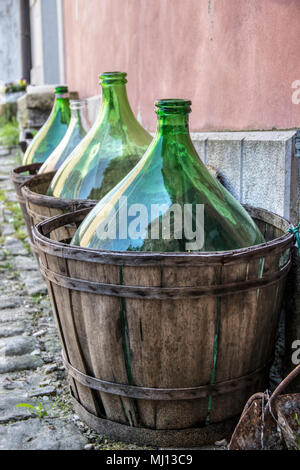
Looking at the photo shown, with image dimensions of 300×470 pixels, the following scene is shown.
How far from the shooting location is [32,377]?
2.39 meters

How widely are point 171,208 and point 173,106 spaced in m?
0.31

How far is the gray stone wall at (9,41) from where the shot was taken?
1702 centimetres

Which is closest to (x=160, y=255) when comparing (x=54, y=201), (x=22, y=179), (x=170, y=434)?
(x=170, y=434)

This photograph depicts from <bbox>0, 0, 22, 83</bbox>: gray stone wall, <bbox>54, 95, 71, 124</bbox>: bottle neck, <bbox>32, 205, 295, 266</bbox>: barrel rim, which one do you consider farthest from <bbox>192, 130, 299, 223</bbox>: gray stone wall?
<bbox>0, 0, 22, 83</bbox>: gray stone wall

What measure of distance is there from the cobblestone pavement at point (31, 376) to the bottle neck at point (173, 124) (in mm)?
990

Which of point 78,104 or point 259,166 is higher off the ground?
point 78,104

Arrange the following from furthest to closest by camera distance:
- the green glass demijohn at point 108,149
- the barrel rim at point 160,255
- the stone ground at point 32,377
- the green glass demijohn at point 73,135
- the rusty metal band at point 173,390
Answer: the green glass demijohn at point 73,135 → the green glass demijohn at point 108,149 → the stone ground at point 32,377 → the rusty metal band at point 173,390 → the barrel rim at point 160,255

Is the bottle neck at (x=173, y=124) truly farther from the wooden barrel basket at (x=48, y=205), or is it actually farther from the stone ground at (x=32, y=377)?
the stone ground at (x=32, y=377)

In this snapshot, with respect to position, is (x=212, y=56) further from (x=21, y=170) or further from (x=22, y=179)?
(x=21, y=170)

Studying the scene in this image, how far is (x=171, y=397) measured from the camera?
67.2 inches

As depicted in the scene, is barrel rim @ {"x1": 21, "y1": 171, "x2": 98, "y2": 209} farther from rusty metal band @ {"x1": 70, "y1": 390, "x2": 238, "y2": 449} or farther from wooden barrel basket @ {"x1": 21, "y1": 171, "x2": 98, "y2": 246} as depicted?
rusty metal band @ {"x1": 70, "y1": 390, "x2": 238, "y2": 449}

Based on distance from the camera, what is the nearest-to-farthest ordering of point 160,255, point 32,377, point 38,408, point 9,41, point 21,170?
point 160,255 < point 38,408 < point 32,377 < point 21,170 < point 9,41

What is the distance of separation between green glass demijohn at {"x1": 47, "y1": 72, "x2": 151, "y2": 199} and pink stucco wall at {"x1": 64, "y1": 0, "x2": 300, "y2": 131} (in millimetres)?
449

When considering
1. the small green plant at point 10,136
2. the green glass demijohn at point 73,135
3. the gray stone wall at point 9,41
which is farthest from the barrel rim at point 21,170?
the gray stone wall at point 9,41
